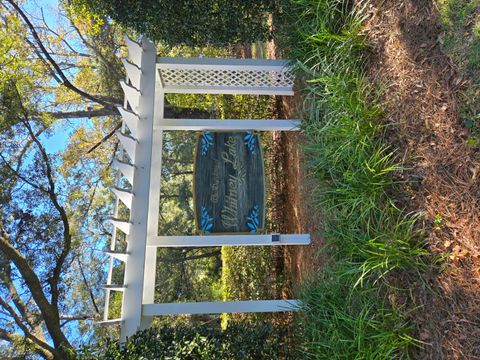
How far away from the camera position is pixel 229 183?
4234 mm

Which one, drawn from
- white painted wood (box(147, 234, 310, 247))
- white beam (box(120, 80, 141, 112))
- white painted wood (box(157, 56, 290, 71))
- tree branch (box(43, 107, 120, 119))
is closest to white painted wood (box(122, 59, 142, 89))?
white beam (box(120, 80, 141, 112))

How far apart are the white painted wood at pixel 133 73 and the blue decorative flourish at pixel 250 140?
1.31 metres

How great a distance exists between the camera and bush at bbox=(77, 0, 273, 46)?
4.24 meters

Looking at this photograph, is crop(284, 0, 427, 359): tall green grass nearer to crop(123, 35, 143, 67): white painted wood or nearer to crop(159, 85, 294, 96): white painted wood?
Answer: crop(159, 85, 294, 96): white painted wood

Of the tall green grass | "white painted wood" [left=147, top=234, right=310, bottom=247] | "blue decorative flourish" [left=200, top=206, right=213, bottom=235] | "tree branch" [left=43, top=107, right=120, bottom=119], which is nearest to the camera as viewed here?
the tall green grass

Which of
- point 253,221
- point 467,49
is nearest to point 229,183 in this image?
point 253,221

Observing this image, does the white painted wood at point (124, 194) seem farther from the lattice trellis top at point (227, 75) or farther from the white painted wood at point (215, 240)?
the lattice trellis top at point (227, 75)

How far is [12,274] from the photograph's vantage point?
18.9 ft

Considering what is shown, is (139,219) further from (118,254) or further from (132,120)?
(132,120)

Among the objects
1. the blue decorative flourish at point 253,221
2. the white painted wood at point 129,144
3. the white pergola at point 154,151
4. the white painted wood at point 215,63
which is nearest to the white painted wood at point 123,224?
the white pergola at point 154,151

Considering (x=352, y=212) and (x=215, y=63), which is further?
(x=215, y=63)

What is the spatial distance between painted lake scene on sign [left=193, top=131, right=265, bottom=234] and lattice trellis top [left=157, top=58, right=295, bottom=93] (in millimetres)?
784

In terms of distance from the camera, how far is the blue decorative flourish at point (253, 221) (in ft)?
13.6

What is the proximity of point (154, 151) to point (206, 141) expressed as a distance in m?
0.64
